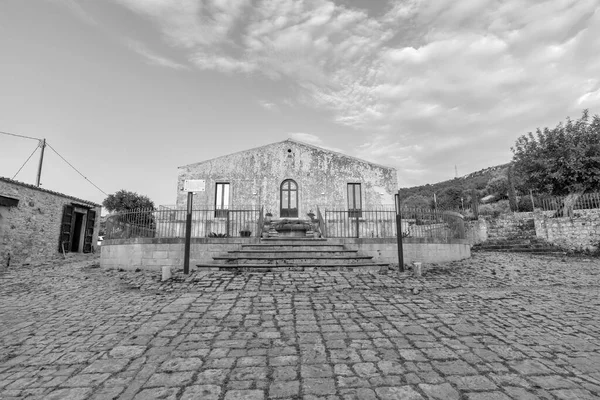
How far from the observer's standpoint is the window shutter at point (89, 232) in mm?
18562

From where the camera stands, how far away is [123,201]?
29.4 meters

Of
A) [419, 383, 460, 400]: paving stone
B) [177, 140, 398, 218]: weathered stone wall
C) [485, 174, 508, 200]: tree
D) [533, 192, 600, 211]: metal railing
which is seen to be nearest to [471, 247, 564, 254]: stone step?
[533, 192, 600, 211]: metal railing

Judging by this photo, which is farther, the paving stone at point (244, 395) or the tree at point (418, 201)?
the tree at point (418, 201)

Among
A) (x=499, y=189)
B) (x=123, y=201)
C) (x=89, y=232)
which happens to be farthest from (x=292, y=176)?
(x=499, y=189)

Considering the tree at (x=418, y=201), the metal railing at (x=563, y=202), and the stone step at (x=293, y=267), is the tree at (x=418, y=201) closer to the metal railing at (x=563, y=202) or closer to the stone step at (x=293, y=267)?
the metal railing at (x=563, y=202)

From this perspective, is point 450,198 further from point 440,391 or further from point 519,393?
point 440,391

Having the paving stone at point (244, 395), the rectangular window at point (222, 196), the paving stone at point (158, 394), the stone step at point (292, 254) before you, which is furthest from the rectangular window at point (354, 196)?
the paving stone at point (158, 394)

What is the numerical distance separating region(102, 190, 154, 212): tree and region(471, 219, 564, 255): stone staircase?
2851 cm

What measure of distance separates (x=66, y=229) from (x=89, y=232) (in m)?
2.34

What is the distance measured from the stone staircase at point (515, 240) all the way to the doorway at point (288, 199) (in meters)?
9.33

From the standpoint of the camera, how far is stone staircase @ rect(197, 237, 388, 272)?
824 centimetres

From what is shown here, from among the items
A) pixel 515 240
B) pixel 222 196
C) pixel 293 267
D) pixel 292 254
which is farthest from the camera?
pixel 222 196

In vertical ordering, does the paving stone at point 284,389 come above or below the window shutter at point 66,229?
below

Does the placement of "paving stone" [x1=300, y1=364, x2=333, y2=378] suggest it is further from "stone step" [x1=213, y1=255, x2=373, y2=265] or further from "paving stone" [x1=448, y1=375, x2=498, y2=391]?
"stone step" [x1=213, y1=255, x2=373, y2=265]
